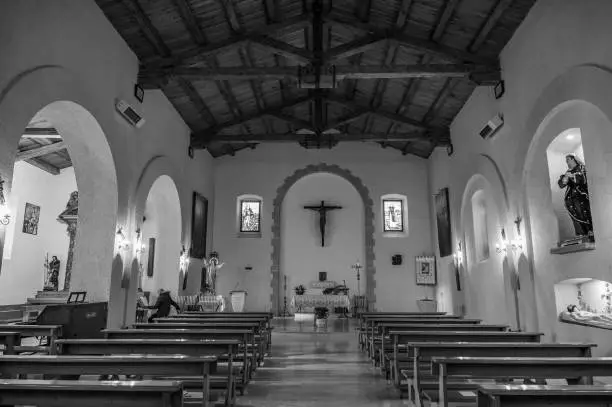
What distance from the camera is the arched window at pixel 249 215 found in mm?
13800

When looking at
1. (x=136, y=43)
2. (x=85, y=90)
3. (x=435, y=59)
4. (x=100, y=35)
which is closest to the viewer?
(x=85, y=90)

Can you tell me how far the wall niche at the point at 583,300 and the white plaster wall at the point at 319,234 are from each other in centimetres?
754

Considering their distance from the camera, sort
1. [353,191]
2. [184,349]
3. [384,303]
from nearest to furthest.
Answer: [184,349] → [384,303] → [353,191]

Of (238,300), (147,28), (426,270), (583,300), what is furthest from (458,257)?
(147,28)

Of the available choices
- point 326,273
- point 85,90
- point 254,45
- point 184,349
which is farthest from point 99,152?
point 326,273

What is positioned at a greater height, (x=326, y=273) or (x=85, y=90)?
(x=85, y=90)

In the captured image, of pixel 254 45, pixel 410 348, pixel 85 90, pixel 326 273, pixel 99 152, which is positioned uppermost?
pixel 254 45

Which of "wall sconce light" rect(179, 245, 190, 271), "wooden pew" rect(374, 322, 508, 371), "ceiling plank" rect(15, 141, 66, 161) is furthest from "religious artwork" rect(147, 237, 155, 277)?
"wooden pew" rect(374, 322, 508, 371)

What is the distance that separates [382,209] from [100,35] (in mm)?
9341

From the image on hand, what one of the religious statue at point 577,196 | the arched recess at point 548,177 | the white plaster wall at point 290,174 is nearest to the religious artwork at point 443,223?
the white plaster wall at point 290,174

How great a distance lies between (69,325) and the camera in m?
5.59

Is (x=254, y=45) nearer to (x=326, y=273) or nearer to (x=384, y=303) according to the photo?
(x=326, y=273)

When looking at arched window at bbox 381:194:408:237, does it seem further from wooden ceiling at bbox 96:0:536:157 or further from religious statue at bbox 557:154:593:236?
religious statue at bbox 557:154:593:236

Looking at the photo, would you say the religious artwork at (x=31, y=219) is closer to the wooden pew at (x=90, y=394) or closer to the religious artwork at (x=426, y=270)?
the wooden pew at (x=90, y=394)
